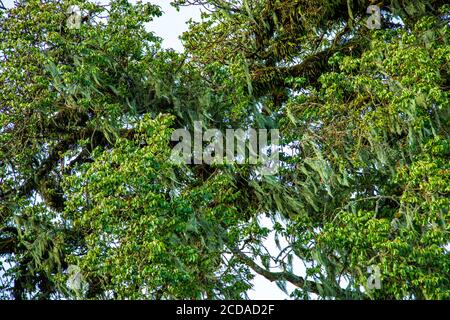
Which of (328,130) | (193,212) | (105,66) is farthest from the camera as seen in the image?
(105,66)

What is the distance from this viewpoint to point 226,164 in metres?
11.1

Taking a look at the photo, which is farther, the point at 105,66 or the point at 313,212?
the point at 105,66

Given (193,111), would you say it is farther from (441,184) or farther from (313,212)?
(441,184)

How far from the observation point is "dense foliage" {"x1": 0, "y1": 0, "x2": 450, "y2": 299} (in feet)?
31.3

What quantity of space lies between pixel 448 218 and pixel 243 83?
13.0 ft

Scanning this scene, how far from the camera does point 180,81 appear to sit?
40.6 feet

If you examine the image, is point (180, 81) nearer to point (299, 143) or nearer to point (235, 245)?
point (299, 143)

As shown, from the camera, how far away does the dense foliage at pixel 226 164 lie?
9.55m

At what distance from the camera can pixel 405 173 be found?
10062 millimetres

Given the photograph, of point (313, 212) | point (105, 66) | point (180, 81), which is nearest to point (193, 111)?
point (180, 81)
